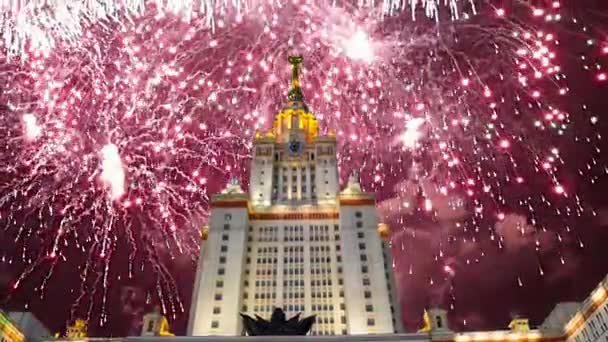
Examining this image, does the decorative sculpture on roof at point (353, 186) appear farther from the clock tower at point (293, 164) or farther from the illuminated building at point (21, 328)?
the illuminated building at point (21, 328)

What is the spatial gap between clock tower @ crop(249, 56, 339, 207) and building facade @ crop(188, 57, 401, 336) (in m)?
0.22

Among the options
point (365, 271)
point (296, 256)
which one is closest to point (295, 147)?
point (296, 256)

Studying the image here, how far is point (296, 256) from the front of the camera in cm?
7062

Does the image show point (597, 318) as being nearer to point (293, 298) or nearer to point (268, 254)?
point (293, 298)

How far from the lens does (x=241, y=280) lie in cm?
6700

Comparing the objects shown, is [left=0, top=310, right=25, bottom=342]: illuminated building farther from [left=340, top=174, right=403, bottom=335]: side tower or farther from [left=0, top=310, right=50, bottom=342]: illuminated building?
[left=340, top=174, right=403, bottom=335]: side tower

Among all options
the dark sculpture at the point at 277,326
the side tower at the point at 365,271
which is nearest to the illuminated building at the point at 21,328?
the dark sculpture at the point at 277,326

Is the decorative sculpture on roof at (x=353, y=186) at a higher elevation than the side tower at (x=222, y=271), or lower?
higher

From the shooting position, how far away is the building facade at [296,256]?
6372cm

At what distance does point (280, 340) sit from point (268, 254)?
24.2 meters

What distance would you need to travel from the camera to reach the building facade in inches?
2509

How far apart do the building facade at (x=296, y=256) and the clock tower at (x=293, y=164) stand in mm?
219

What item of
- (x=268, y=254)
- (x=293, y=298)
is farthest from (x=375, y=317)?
(x=268, y=254)

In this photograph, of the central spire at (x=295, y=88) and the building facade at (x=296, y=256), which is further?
the central spire at (x=295, y=88)
